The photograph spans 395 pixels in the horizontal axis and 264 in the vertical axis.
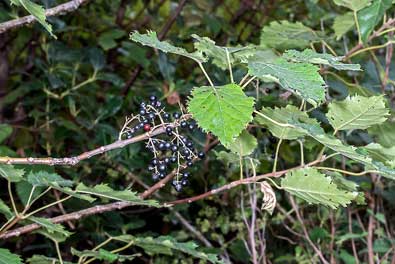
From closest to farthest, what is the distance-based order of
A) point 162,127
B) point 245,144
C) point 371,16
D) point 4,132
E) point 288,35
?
point 162,127 < point 245,144 < point 371,16 < point 288,35 < point 4,132

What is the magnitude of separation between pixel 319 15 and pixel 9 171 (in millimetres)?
1367

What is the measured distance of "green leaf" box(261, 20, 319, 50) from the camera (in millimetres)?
1285

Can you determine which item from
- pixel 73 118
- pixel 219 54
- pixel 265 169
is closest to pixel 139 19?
pixel 73 118

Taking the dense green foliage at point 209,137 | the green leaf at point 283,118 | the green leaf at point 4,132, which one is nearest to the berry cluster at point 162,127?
the dense green foliage at point 209,137

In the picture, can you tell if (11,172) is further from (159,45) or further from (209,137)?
(209,137)

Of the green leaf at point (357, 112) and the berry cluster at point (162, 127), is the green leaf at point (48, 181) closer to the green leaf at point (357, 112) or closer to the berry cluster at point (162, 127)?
the berry cluster at point (162, 127)

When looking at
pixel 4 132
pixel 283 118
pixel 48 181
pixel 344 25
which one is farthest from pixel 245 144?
pixel 4 132

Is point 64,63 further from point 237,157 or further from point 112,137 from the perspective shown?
point 237,157

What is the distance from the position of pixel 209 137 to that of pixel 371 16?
42 centimetres

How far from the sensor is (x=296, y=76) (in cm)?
76

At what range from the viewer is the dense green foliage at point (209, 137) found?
2.74ft

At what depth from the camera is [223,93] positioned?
0.78 metres

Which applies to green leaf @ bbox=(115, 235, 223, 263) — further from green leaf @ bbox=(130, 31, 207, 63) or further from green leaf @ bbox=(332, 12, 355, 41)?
green leaf @ bbox=(332, 12, 355, 41)

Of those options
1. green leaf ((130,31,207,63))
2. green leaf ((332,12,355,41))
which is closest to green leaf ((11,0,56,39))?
green leaf ((130,31,207,63))
